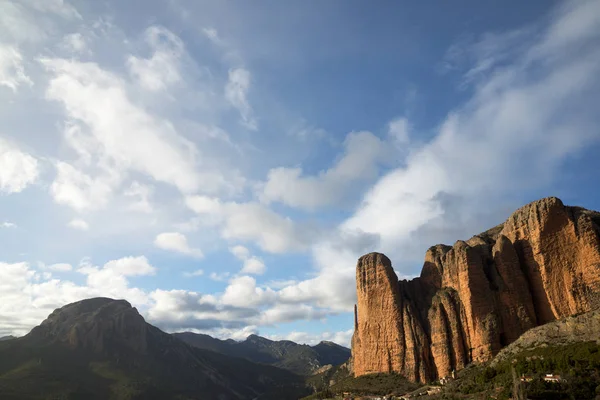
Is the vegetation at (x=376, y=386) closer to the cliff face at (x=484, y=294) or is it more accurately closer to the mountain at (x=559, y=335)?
the cliff face at (x=484, y=294)

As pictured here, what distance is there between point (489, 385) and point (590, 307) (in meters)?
36.1

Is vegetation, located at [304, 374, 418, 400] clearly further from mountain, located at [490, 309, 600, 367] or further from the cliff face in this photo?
mountain, located at [490, 309, 600, 367]

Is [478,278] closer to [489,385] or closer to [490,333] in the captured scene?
[490,333]

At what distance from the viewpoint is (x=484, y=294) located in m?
120

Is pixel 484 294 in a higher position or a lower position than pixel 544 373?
higher

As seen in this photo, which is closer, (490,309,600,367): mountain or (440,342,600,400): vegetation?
(440,342,600,400): vegetation

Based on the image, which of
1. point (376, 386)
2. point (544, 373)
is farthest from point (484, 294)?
point (376, 386)

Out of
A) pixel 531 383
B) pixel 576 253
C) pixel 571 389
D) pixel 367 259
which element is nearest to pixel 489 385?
pixel 531 383

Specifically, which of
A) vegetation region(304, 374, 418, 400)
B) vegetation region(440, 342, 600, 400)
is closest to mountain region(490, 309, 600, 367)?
vegetation region(440, 342, 600, 400)

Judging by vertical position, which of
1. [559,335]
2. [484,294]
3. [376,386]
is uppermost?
[484,294]

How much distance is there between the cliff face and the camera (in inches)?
4321

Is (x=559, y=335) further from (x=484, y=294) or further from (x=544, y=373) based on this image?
(x=484, y=294)

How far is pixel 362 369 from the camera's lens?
146m

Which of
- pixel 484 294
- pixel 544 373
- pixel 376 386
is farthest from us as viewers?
pixel 376 386
